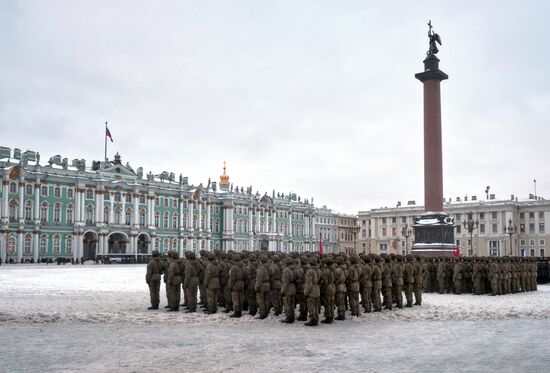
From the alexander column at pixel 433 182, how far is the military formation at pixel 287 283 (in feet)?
39.2

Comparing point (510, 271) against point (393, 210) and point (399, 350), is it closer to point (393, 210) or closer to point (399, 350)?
point (399, 350)

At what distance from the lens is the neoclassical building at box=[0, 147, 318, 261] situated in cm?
6038

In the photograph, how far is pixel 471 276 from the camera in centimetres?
2222

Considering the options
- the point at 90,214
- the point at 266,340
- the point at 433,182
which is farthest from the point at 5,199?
the point at 266,340

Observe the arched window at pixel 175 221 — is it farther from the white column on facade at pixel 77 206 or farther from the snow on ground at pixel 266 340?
the snow on ground at pixel 266 340

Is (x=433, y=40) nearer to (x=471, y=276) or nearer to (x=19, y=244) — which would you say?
(x=471, y=276)

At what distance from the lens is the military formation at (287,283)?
1385 cm

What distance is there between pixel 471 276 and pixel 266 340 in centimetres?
1309

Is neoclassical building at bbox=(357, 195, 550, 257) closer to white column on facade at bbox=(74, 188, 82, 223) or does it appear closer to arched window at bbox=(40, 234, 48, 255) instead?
white column on facade at bbox=(74, 188, 82, 223)

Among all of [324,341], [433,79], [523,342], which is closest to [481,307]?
[523,342]

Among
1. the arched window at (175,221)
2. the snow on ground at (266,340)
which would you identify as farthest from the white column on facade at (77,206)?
the snow on ground at (266,340)

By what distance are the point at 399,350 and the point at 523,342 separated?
2.38 m

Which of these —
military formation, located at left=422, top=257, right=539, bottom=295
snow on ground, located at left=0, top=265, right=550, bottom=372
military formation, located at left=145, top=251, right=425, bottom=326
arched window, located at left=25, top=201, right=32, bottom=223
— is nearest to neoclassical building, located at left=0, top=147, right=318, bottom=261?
arched window, located at left=25, top=201, right=32, bottom=223

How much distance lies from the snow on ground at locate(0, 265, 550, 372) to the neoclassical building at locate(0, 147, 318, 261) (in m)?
46.2
